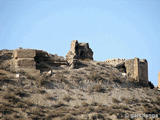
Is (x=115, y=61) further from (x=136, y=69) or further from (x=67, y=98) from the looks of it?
(x=67, y=98)

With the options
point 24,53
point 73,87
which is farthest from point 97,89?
point 24,53

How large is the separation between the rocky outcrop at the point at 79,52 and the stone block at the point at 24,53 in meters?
4.15

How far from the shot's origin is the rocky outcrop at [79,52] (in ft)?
114

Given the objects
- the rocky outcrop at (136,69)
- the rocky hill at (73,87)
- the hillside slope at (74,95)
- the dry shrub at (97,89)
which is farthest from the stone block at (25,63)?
the rocky outcrop at (136,69)

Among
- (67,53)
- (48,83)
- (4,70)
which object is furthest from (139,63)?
(4,70)

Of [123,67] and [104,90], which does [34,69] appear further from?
[123,67]

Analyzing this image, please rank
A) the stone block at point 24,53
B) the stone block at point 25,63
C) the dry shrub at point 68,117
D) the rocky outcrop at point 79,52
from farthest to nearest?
the rocky outcrop at point 79,52 → the stone block at point 24,53 → the stone block at point 25,63 → the dry shrub at point 68,117

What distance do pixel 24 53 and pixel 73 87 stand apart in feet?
15.2

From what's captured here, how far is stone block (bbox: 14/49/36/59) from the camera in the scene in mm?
30297

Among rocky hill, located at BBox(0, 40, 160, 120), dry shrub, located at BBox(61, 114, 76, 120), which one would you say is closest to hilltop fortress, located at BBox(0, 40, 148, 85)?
rocky hill, located at BBox(0, 40, 160, 120)

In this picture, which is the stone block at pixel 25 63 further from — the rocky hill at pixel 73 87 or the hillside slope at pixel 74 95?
the hillside slope at pixel 74 95

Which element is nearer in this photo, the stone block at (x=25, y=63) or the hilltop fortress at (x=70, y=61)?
the stone block at (x=25, y=63)

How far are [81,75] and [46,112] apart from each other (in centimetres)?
738

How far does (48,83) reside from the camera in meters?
29.1
